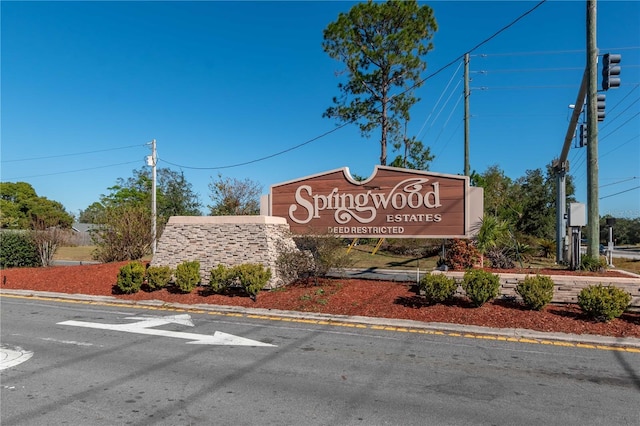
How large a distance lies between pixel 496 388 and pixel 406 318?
12.3 feet

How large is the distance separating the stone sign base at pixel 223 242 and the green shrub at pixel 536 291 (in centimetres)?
624

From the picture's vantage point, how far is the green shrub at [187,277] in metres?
11.5

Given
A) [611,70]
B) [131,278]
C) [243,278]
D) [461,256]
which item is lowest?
[131,278]

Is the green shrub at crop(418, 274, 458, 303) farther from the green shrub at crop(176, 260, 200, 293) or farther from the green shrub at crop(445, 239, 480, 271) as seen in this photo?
the green shrub at crop(176, 260, 200, 293)

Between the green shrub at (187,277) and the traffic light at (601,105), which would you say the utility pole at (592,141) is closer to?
the traffic light at (601,105)

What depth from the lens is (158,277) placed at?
11844 millimetres

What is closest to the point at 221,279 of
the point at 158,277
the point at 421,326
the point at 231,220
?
the point at 158,277

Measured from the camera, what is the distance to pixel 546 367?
559 centimetres

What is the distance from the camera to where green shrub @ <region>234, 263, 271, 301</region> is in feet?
34.5

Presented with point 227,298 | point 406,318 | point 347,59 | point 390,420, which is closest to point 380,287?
point 406,318

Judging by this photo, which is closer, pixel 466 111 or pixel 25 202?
pixel 466 111

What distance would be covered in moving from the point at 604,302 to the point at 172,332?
812 cm

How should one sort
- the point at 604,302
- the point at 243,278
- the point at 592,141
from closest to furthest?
1. the point at 604,302
2. the point at 243,278
3. the point at 592,141

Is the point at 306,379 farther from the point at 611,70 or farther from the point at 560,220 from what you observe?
the point at 560,220
